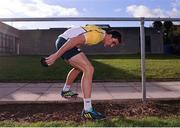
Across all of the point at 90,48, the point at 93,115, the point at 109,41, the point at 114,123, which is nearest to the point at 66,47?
the point at 109,41

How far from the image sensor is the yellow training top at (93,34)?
6.49 m

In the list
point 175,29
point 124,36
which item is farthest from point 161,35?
point 124,36

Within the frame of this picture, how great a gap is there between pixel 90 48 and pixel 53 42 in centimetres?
436

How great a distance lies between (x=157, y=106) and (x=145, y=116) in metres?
0.84

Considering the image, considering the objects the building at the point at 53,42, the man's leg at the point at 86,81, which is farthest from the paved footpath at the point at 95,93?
the building at the point at 53,42

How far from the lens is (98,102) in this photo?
779 centimetres

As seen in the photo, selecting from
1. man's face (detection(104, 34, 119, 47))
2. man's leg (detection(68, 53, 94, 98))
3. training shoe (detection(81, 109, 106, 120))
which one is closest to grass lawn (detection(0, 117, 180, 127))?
training shoe (detection(81, 109, 106, 120))

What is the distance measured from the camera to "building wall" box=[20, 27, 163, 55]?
4678 cm

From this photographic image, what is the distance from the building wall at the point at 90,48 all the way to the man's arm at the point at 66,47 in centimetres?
3926

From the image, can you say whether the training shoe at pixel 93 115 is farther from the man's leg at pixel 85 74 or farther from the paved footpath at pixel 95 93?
the paved footpath at pixel 95 93

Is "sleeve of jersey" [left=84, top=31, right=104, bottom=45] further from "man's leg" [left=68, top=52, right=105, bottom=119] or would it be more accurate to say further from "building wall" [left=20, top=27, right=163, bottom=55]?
"building wall" [left=20, top=27, right=163, bottom=55]

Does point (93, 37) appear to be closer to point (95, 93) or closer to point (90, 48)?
point (95, 93)

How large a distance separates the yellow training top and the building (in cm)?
3914

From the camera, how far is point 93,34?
21.3 ft
